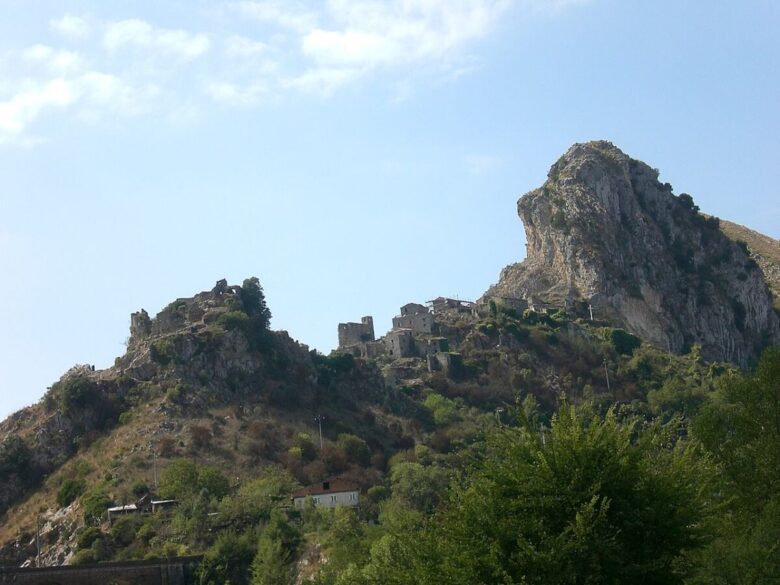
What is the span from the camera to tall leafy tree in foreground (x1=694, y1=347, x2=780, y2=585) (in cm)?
3164

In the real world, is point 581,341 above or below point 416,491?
above

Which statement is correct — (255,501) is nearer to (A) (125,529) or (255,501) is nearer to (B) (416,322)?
(A) (125,529)

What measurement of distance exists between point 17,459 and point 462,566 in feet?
254

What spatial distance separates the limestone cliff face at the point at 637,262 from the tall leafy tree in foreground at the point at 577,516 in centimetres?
12549

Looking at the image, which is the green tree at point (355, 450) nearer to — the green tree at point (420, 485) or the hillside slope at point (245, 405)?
the hillside slope at point (245, 405)

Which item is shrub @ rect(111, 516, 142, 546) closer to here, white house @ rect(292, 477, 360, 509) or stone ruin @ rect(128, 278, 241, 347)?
white house @ rect(292, 477, 360, 509)

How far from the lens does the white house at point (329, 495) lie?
274 feet

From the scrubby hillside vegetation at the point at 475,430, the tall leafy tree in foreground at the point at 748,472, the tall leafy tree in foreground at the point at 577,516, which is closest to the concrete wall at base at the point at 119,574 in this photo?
the scrubby hillside vegetation at the point at 475,430

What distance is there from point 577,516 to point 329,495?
2327 inches

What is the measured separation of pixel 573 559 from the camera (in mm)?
27844

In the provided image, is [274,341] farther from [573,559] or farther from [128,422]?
[573,559]

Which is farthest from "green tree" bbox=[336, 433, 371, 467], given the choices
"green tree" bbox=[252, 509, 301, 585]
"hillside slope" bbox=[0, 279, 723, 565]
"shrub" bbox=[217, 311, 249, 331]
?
"green tree" bbox=[252, 509, 301, 585]

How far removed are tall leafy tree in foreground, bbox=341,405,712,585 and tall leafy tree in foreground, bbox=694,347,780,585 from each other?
212 centimetres

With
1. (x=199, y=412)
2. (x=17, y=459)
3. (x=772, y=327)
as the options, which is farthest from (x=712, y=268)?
(x=17, y=459)
